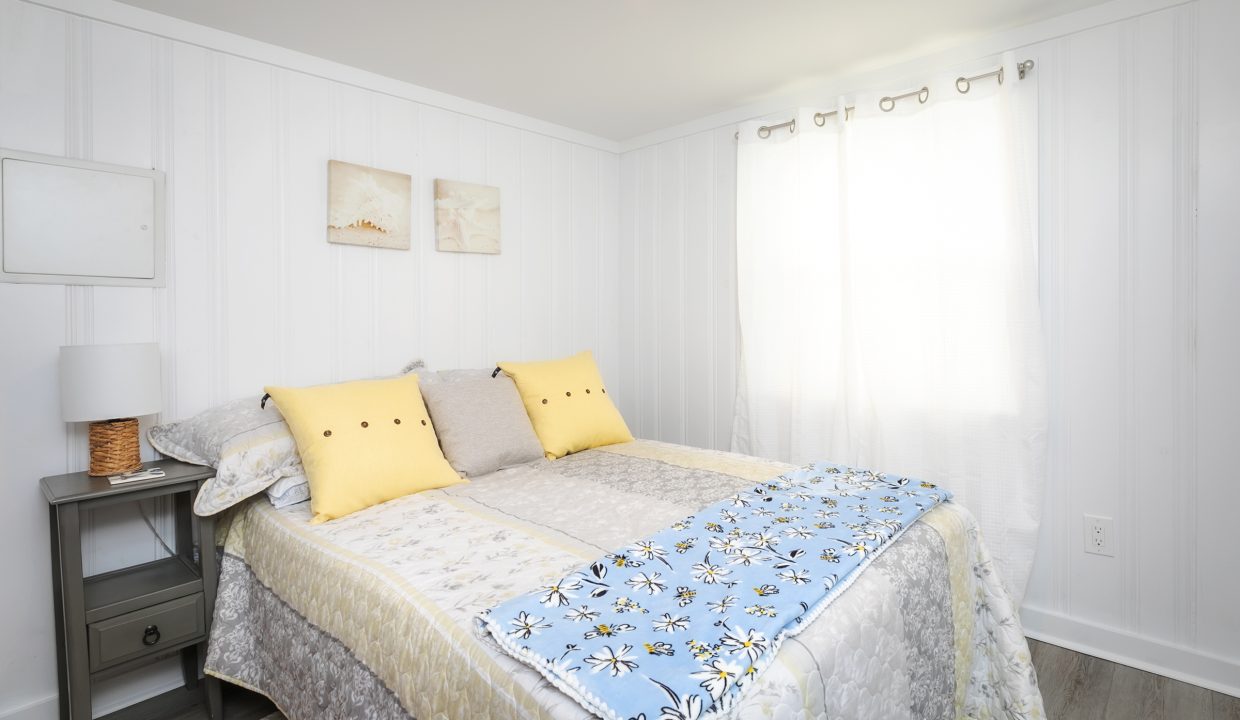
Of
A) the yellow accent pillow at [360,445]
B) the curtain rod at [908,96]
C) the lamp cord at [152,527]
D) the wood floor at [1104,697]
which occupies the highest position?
the curtain rod at [908,96]

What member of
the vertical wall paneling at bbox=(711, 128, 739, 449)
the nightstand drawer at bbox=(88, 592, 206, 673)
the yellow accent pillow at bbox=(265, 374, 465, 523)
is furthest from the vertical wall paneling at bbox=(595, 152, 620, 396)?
the nightstand drawer at bbox=(88, 592, 206, 673)

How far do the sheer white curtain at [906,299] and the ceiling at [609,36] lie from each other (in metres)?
0.24

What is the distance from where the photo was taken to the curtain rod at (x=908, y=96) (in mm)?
2406

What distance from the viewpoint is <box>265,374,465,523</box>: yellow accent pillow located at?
2.01 metres

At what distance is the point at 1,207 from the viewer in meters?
1.92

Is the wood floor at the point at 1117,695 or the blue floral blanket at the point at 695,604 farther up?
the blue floral blanket at the point at 695,604

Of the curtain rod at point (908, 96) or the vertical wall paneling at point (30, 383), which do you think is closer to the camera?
the vertical wall paneling at point (30, 383)

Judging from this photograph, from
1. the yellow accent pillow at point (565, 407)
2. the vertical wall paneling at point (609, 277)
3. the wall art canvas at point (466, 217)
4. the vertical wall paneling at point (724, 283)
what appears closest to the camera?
the yellow accent pillow at point (565, 407)

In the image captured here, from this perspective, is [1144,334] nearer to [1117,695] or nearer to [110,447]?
[1117,695]

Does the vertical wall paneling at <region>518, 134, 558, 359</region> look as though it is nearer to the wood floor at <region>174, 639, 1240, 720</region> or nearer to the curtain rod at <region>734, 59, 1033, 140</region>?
the curtain rod at <region>734, 59, 1033, 140</region>

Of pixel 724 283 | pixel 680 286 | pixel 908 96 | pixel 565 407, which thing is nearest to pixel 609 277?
pixel 680 286

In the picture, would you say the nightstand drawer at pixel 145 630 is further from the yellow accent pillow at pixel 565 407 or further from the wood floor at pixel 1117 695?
the wood floor at pixel 1117 695

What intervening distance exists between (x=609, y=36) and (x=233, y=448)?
2.08 m

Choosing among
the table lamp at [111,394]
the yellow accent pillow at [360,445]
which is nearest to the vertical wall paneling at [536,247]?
the yellow accent pillow at [360,445]
